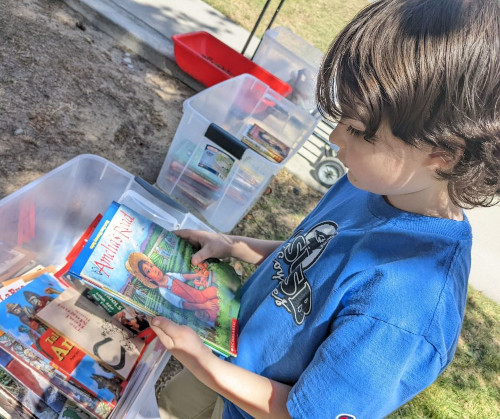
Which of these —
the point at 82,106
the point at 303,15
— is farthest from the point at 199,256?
the point at 303,15

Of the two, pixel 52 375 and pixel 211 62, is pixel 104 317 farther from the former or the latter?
pixel 211 62

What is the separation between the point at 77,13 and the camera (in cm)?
286

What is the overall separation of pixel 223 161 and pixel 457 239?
131cm

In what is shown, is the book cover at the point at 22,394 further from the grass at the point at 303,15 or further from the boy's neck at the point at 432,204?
the grass at the point at 303,15

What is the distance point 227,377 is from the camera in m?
0.78

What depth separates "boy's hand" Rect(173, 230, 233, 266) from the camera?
1.07m

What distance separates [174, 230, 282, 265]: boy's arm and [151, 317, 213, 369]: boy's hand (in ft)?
1.01

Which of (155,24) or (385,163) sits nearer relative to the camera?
(385,163)

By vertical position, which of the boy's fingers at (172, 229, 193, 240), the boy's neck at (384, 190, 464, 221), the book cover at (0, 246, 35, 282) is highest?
the boy's neck at (384, 190, 464, 221)

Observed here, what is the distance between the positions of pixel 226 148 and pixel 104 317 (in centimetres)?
94

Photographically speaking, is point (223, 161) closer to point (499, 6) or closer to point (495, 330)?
point (499, 6)

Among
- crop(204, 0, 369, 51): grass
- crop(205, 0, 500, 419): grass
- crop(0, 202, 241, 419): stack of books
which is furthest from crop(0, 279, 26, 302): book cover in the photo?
crop(204, 0, 369, 51): grass

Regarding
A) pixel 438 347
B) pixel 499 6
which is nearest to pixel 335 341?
pixel 438 347

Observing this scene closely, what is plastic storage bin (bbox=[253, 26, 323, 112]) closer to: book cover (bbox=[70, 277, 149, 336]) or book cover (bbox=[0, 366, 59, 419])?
book cover (bbox=[70, 277, 149, 336])
